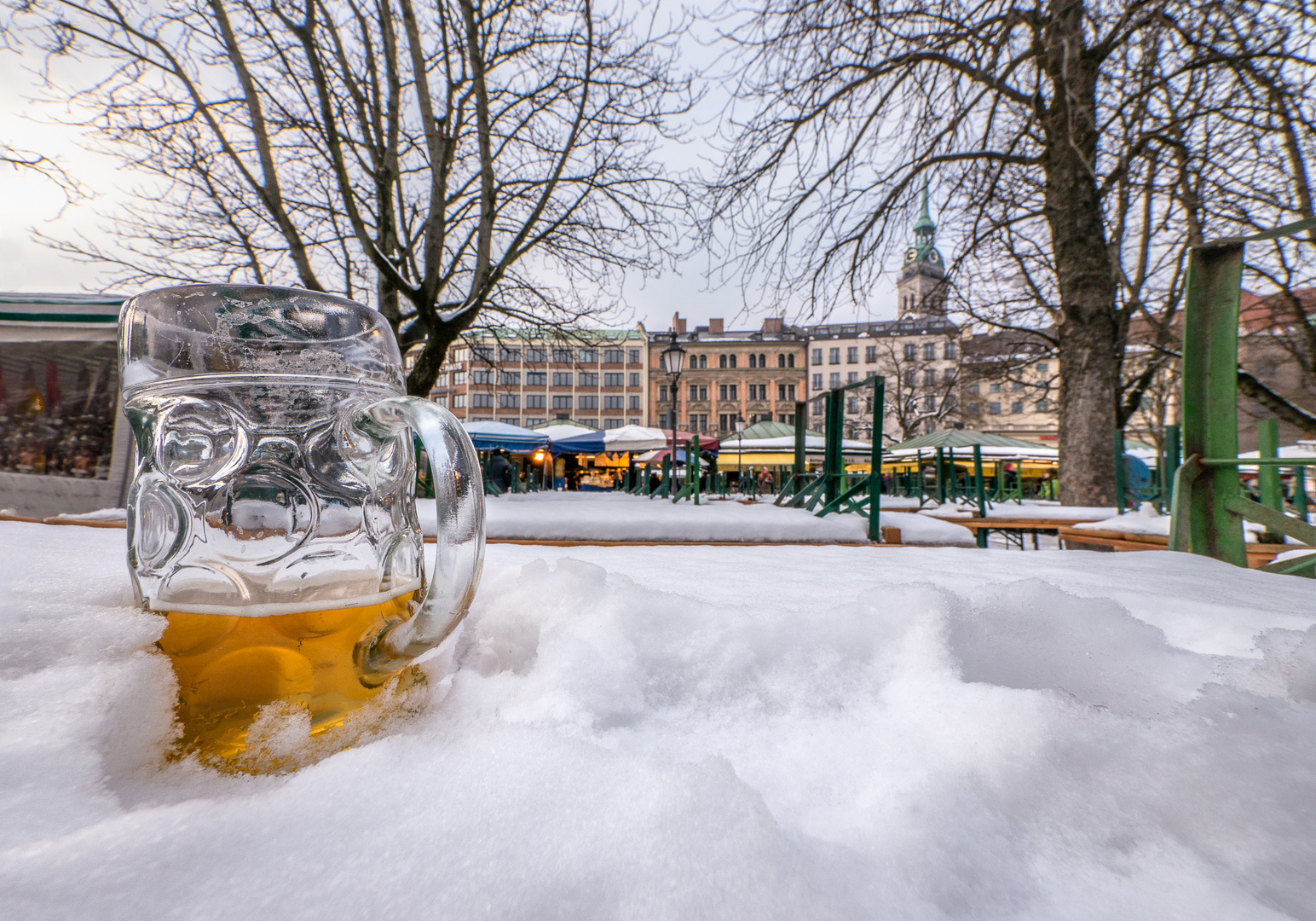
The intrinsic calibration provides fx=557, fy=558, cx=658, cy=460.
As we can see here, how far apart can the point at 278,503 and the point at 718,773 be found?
1.32 feet

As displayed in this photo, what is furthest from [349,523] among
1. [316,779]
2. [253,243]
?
[253,243]

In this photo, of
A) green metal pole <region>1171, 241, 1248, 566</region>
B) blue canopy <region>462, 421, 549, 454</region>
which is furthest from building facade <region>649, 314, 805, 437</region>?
green metal pole <region>1171, 241, 1248, 566</region>

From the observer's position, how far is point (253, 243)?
20.2 feet

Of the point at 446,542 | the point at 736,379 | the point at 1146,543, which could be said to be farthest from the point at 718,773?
the point at 736,379

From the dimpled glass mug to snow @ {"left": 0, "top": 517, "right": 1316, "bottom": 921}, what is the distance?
1.9 inches

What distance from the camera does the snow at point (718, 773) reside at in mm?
262

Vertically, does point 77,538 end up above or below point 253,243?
below

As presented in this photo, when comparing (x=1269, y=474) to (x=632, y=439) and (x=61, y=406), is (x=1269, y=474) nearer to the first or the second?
(x=61, y=406)

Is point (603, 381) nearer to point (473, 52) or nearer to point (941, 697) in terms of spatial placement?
point (473, 52)

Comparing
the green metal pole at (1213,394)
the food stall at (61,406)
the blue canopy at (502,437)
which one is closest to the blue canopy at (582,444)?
the blue canopy at (502,437)

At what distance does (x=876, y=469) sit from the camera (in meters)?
3.32

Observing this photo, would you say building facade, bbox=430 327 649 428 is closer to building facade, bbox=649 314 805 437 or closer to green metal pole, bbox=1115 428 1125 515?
building facade, bbox=649 314 805 437

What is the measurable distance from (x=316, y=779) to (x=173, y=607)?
0.73ft

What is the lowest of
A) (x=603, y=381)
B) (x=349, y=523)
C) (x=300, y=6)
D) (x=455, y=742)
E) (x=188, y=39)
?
(x=455, y=742)
